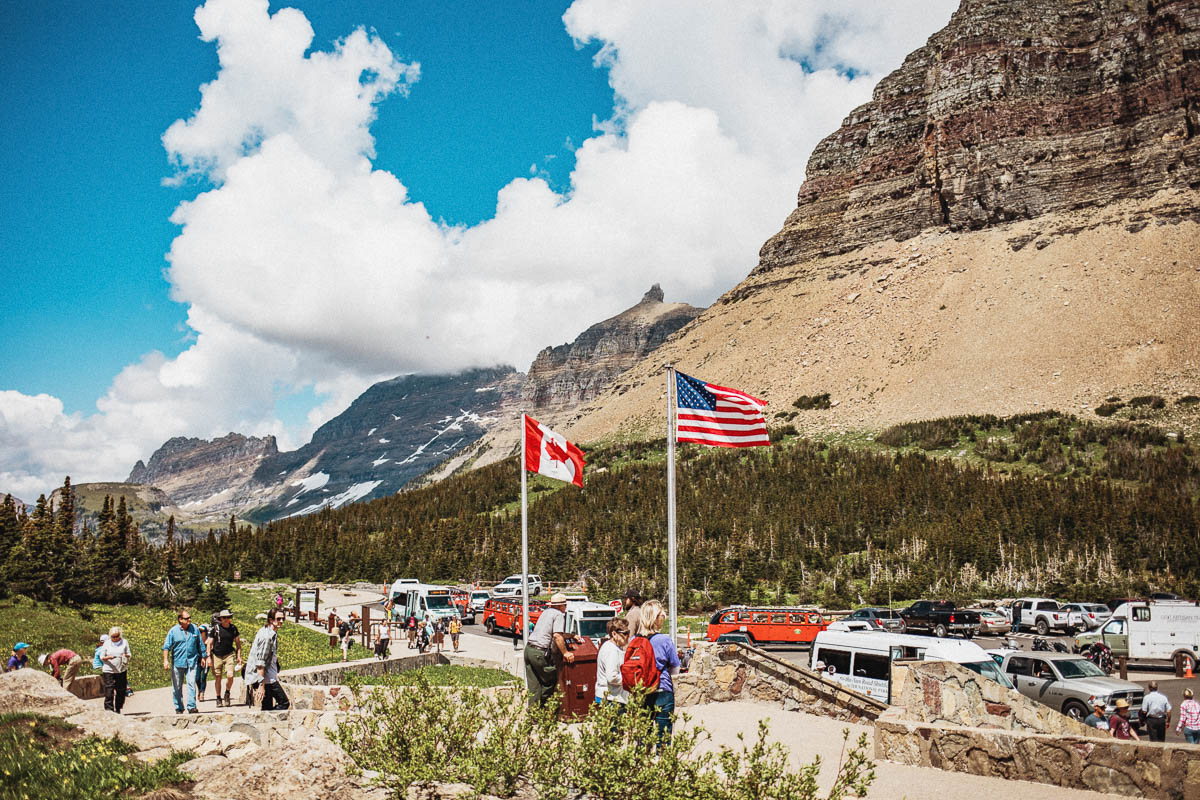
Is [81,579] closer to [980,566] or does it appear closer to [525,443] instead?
[525,443]

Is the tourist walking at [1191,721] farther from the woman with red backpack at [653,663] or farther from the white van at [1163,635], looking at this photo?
the white van at [1163,635]

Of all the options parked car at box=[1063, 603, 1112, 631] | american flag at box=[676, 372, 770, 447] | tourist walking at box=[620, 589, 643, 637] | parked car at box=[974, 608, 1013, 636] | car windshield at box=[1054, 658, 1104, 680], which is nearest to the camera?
tourist walking at box=[620, 589, 643, 637]

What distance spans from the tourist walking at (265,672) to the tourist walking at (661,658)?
7834 mm

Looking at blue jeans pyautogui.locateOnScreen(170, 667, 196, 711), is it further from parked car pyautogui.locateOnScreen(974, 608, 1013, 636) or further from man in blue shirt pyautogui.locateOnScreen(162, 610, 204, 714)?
parked car pyautogui.locateOnScreen(974, 608, 1013, 636)

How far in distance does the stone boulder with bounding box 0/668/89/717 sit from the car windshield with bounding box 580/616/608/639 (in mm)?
15452

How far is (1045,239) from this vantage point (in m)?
112

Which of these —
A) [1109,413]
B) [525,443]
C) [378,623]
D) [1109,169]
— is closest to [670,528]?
[525,443]

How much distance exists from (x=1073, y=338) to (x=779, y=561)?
56.8 m

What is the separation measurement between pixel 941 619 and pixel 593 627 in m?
21.0

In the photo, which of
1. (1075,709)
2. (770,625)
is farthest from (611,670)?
(770,625)

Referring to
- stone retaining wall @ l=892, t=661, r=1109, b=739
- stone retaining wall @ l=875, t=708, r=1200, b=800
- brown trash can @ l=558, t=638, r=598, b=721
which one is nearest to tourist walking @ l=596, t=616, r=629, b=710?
brown trash can @ l=558, t=638, r=598, b=721

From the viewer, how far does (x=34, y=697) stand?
10516 mm

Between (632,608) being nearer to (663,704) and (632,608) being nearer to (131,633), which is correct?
(663,704)

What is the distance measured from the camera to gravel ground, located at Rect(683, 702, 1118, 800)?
9938 millimetres
